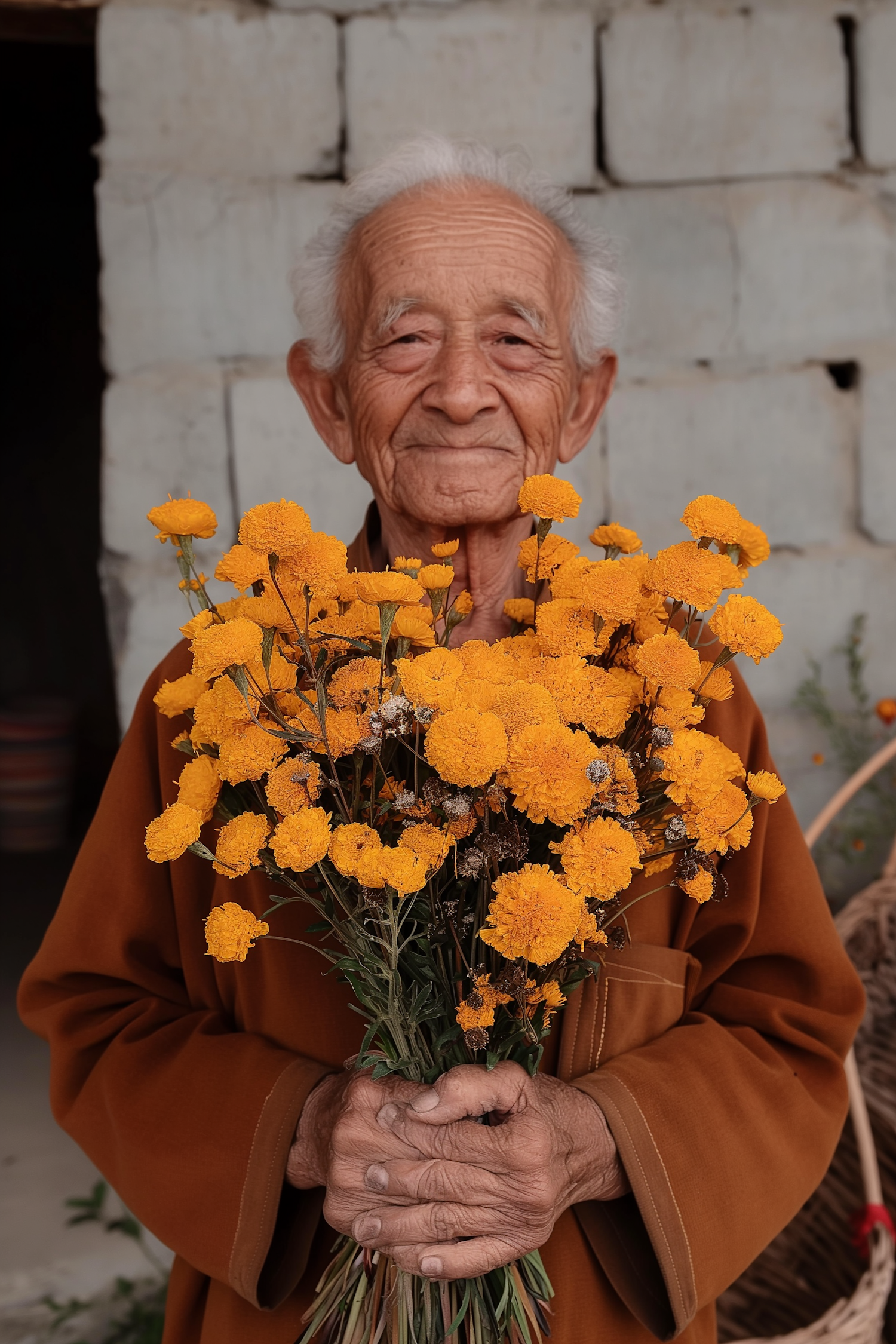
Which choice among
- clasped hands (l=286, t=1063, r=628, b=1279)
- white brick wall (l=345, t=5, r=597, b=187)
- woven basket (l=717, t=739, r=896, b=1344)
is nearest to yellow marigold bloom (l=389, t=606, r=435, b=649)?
clasped hands (l=286, t=1063, r=628, b=1279)

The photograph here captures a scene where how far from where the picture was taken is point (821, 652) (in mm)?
2414

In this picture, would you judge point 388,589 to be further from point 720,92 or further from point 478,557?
point 720,92

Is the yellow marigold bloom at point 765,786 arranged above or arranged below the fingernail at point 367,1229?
above

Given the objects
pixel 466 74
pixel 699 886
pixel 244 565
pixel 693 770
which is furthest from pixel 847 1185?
pixel 466 74

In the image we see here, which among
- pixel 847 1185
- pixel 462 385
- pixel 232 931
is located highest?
pixel 462 385

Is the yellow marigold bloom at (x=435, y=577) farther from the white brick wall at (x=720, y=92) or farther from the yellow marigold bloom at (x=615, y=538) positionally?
the white brick wall at (x=720, y=92)

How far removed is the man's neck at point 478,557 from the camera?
1341 millimetres

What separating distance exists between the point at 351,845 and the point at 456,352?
708mm

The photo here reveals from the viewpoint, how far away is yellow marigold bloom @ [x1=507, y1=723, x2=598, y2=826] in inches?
29.3

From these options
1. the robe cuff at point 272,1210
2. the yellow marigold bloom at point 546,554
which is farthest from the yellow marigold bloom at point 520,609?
the robe cuff at point 272,1210

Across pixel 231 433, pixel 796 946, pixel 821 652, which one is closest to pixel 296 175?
pixel 231 433

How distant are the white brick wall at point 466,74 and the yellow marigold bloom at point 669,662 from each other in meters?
1.73

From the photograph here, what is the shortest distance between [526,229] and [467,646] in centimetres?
70

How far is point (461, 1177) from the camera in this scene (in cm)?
95
